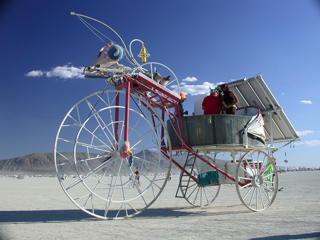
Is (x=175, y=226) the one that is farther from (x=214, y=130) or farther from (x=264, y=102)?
(x=264, y=102)

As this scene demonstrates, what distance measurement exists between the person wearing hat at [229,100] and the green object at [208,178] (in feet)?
7.61

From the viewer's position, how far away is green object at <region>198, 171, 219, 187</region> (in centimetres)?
1075

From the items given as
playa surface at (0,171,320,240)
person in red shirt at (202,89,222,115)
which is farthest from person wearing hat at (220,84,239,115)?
playa surface at (0,171,320,240)

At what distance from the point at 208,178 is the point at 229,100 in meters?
2.91

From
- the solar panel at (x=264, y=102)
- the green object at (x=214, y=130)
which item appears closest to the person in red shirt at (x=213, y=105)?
the green object at (x=214, y=130)

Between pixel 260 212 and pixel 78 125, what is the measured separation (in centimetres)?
656

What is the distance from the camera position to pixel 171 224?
26.9 ft

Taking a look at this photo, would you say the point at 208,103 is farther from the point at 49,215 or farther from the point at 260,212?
the point at 49,215

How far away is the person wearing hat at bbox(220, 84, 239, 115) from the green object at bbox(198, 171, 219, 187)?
232cm

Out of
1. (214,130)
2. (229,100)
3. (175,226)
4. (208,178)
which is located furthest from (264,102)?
(175,226)

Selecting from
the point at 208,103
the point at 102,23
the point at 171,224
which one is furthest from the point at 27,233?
the point at 208,103

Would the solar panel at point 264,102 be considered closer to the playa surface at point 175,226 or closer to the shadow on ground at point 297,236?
the playa surface at point 175,226

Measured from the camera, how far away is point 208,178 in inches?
427

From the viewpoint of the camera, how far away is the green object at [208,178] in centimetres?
1075
